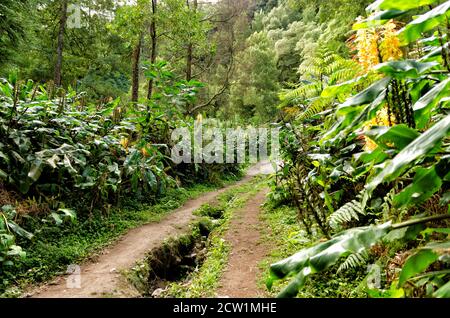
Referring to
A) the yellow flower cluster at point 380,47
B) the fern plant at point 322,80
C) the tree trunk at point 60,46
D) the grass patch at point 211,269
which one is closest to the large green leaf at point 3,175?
the grass patch at point 211,269

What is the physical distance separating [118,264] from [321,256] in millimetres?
2962

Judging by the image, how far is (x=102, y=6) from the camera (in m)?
12.2

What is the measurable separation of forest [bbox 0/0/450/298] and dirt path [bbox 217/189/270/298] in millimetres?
25

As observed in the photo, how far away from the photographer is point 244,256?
12.7 feet

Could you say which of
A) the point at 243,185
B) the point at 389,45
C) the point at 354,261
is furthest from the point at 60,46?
the point at 354,261

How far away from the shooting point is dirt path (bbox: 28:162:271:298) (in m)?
2.95

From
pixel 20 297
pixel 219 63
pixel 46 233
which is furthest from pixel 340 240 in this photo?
pixel 219 63

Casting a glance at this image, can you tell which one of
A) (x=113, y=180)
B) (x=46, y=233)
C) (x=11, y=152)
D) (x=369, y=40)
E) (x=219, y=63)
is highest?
(x=219, y=63)

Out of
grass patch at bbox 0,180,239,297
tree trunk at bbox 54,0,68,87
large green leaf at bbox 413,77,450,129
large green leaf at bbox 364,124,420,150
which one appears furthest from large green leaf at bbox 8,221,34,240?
tree trunk at bbox 54,0,68,87

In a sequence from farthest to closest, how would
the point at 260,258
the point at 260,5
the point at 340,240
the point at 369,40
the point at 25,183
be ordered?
the point at 260,5
the point at 25,183
the point at 260,258
the point at 369,40
the point at 340,240

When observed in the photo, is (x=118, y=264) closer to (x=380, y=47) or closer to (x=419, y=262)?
(x=419, y=262)
